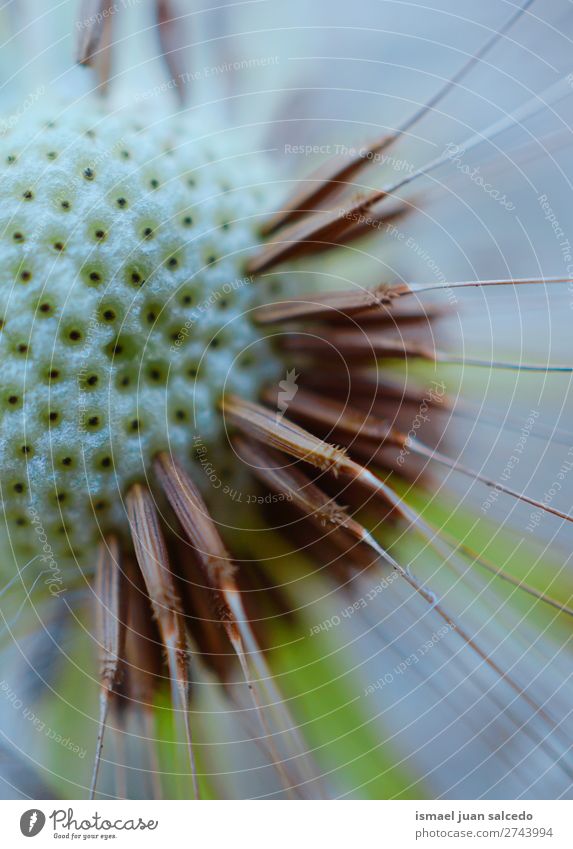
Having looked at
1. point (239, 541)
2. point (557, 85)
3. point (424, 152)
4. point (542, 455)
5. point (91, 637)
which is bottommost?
point (91, 637)

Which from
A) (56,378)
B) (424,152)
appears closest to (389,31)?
(424,152)

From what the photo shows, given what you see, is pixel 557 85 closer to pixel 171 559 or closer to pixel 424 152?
pixel 424 152

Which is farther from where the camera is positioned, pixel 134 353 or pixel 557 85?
pixel 557 85

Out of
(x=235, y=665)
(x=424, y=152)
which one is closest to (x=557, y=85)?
(x=424, y=152)

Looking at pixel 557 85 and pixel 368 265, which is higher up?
pixel 557 85

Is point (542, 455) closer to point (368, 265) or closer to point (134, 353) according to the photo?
point (368, 265)

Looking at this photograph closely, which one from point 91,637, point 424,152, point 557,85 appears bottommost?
point 91,637
